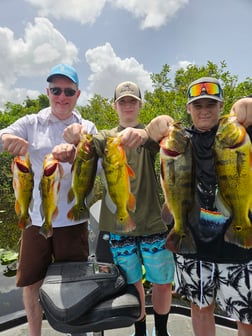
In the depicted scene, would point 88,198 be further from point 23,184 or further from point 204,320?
point 204,320

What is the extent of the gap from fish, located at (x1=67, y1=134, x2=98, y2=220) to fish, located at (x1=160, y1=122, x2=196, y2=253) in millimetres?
566

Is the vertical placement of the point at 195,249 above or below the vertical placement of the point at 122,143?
below

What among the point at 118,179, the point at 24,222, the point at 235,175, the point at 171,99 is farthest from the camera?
the point at 171,99

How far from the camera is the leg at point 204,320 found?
2.69 m

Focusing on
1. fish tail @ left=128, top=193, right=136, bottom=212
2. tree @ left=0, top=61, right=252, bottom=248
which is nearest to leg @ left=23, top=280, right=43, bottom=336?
fish tail @ left=128, top=193, right=136, bottom=212

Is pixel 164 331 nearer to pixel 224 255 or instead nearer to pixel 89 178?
pixel 224 255

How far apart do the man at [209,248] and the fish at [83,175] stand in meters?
0.50

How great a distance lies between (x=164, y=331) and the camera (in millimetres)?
3088

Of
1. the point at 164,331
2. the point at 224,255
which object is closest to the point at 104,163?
the point at 224,255

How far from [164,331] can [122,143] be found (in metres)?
2.02

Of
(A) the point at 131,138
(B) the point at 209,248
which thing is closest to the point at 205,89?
(A) the point at 131,138

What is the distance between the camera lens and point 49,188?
2477 mm

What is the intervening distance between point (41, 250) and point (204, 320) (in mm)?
1671

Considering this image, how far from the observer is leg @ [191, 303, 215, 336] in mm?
2688
